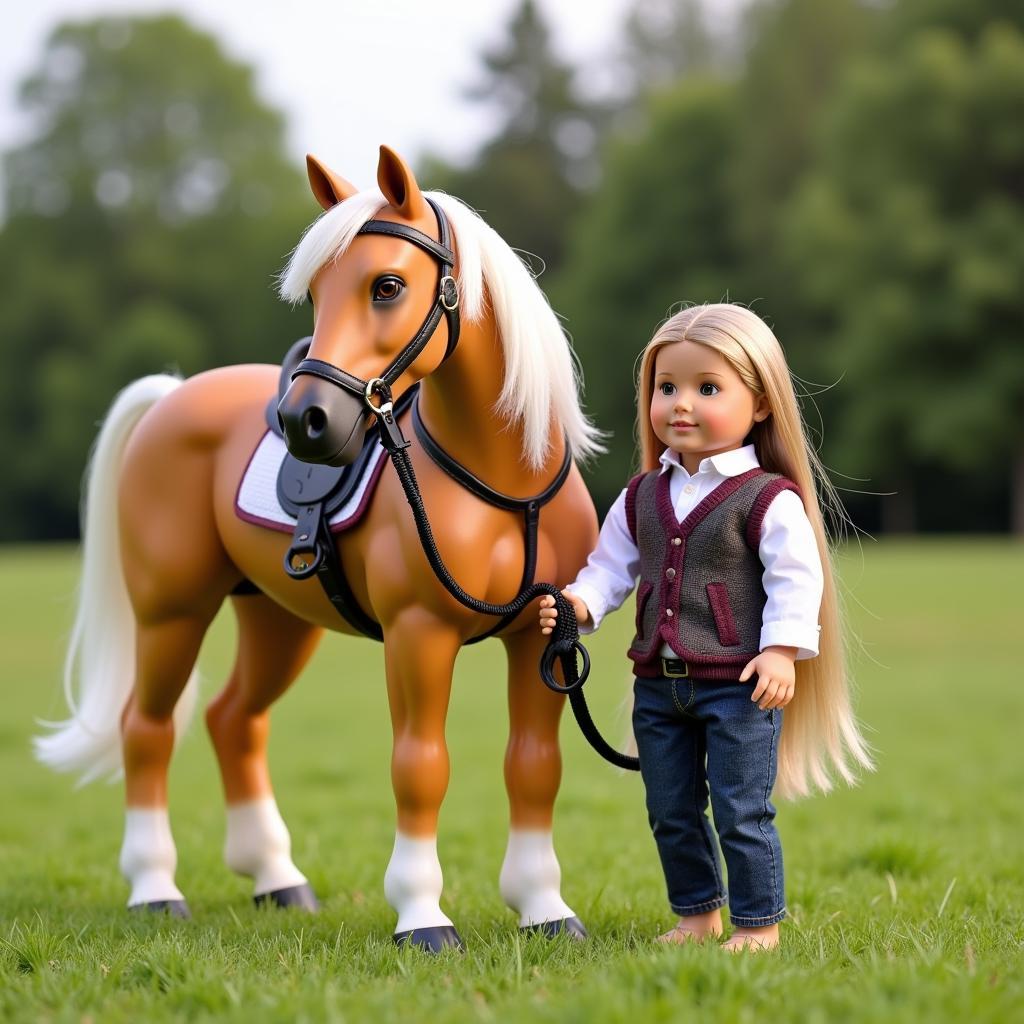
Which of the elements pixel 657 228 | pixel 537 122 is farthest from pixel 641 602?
pixel 537 122

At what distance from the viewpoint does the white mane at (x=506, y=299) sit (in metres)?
3.40

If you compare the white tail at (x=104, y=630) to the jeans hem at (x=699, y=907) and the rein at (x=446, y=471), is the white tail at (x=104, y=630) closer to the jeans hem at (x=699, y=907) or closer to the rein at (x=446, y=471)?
the rein at (x=446, y=471)

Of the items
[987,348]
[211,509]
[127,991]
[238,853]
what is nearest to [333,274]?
[211,509]

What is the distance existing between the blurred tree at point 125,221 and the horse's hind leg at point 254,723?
3632 cm

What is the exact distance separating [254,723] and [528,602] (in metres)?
1.65

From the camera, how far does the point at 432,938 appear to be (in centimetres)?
355

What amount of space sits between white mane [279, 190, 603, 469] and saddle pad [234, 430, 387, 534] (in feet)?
1.53

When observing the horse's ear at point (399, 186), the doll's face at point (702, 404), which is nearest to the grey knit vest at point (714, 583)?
the doll's face at point (702, 404)

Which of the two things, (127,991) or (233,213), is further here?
(233,213)

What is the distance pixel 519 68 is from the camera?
153ft

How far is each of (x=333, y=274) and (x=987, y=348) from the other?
2935 cm

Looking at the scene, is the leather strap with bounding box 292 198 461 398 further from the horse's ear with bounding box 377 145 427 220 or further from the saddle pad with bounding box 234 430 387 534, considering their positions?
the saddle pad with bounding box 234 430 387 534

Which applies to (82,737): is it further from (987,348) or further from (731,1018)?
(987,348)

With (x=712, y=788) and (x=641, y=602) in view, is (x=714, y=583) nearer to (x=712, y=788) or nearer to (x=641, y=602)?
(x=641, y=602)
